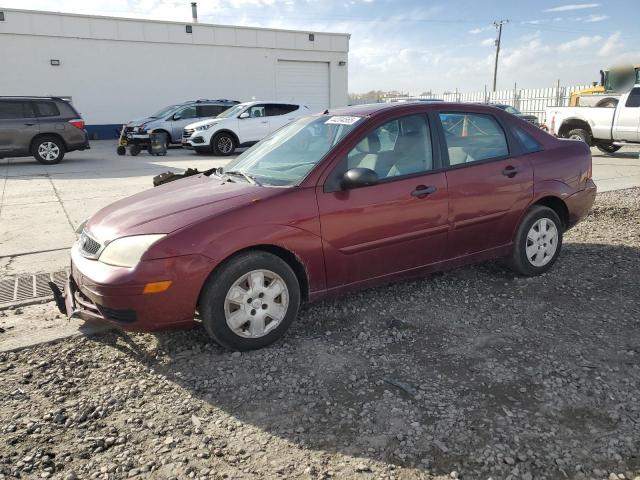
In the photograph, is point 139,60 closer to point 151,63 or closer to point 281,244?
point 151,63

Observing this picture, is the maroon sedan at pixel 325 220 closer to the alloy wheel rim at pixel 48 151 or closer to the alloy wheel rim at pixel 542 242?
the alloy wheel rim at pixel 542 242

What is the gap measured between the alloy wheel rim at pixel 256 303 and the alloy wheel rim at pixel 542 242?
243 cm

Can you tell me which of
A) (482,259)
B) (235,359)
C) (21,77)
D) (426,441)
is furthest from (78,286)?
(21,77)

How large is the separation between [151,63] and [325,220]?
24039 mm

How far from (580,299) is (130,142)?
50.0 ft

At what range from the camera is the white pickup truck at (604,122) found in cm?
1426

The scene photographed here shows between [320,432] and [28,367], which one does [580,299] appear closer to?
[320,432]

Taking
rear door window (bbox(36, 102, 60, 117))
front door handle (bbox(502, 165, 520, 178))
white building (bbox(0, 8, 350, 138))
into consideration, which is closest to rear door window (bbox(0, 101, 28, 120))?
rear door window (bbox(36, 102, 60, 117))

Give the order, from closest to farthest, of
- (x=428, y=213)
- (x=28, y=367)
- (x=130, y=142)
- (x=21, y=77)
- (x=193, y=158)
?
(x=28, y=367) < (x=428, y=213) < (x=193, y=158) < (x=130, y=142) < (x=21, y=77)

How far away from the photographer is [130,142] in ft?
54.6

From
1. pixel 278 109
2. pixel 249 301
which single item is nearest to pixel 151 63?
pixel 278 109

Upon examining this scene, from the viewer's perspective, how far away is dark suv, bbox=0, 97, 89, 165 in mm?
13375

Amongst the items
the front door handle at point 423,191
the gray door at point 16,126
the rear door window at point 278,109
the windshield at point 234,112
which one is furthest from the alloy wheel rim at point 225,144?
the front door handle at point 423,191

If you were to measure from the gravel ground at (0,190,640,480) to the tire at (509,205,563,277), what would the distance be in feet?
1.34
